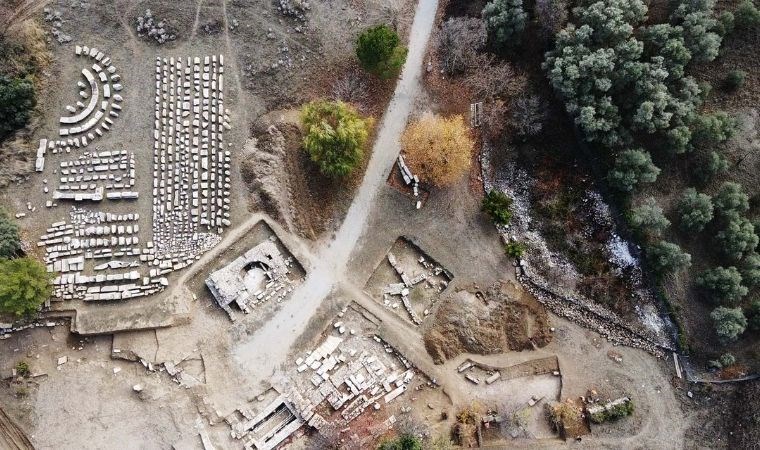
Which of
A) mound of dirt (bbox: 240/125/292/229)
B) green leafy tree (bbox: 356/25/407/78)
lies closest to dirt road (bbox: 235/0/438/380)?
green leafy tree (bbox: 356/25/407/78)

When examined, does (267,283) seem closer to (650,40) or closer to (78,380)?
(78,380)

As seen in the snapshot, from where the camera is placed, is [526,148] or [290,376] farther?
[526,148]

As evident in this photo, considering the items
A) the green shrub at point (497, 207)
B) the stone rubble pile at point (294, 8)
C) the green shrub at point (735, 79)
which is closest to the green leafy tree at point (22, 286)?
the stone rubble pile at point (294, 8)

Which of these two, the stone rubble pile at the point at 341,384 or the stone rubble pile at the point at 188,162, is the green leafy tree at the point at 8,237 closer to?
the stone rubble pile at the point at 188,162

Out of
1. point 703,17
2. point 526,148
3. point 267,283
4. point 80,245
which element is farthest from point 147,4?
point 703,17

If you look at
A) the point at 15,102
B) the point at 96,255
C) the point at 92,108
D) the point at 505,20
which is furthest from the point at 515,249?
the point at 15,102

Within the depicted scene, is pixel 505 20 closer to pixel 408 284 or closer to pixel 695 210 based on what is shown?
pixel 695 210

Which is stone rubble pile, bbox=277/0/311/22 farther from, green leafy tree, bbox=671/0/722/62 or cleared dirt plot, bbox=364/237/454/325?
green leafy tree, bbox=671/0/722/62
